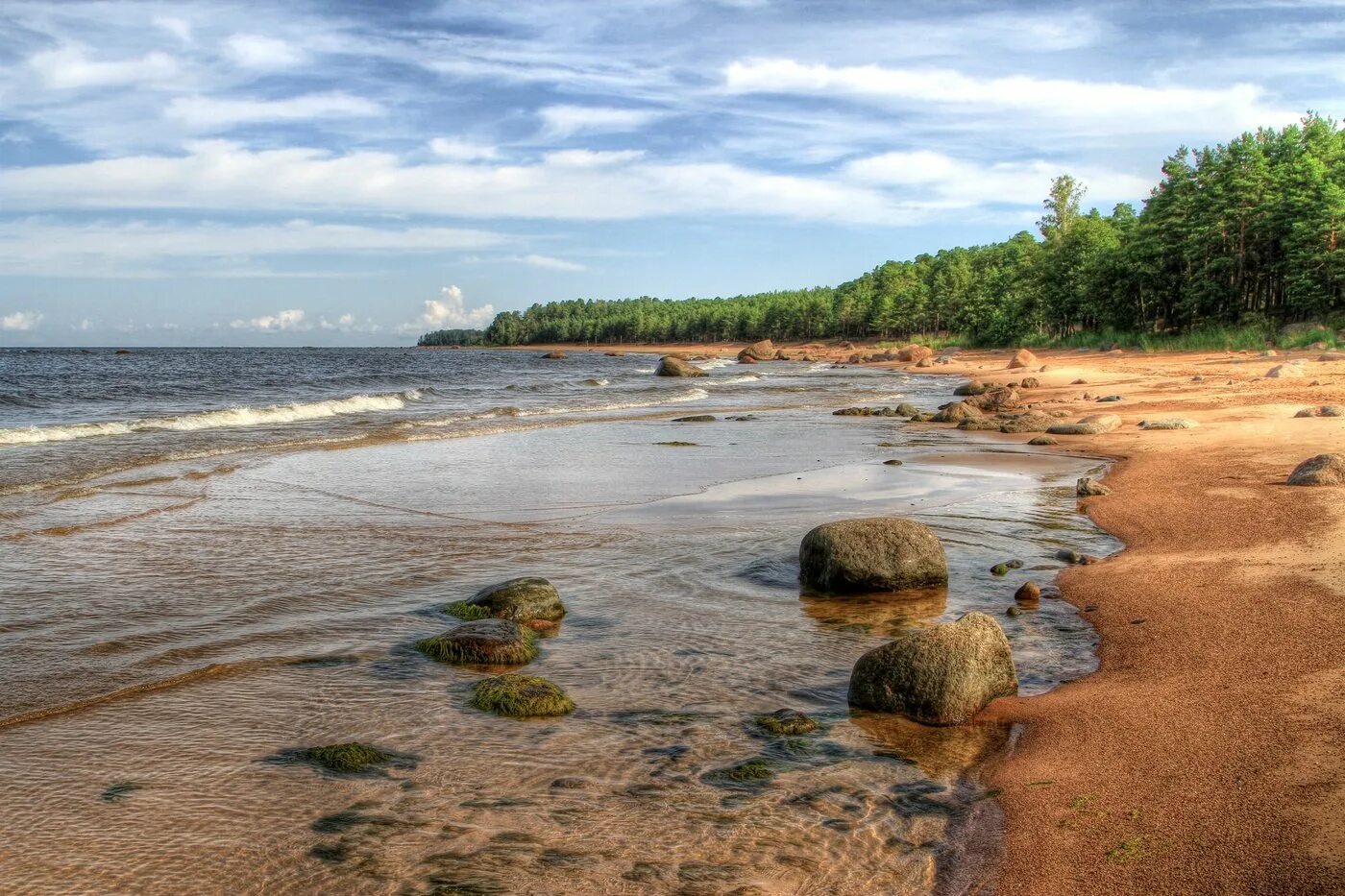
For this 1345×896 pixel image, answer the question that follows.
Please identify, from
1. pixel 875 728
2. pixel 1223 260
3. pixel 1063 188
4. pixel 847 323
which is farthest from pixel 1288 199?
pixel 847 323

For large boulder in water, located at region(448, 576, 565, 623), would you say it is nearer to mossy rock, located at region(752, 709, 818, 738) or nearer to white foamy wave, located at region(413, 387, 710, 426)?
mossy rock, located at region(752, 709, 818, 738)

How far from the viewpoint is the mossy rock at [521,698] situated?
6590 mm

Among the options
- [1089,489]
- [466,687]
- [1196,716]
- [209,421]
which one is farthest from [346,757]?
[209,421]

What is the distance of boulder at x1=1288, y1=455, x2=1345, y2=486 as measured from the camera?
1195cm

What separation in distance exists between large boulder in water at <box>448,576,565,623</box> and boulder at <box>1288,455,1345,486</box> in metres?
9.86

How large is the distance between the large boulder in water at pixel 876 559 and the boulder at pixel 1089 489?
211 inches

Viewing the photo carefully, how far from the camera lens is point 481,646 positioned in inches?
302

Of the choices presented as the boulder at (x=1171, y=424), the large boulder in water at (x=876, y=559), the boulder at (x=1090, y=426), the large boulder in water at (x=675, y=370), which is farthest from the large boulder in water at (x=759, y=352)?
the large boulder in water at (x=876, y=559)

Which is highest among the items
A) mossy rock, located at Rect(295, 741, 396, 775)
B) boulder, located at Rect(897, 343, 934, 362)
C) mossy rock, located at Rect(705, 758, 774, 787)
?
boulder, located at Rect(897, 343, 934, 362)

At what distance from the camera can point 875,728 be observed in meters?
6.41

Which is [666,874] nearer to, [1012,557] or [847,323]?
[1012,557]

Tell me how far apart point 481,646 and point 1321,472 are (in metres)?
10.9

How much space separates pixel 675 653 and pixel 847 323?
131 metres

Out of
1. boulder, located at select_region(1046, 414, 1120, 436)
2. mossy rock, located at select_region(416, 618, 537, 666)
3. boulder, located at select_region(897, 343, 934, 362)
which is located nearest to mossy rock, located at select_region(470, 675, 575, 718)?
mossy rock, located at select_region(416, 618, 537, 666)
